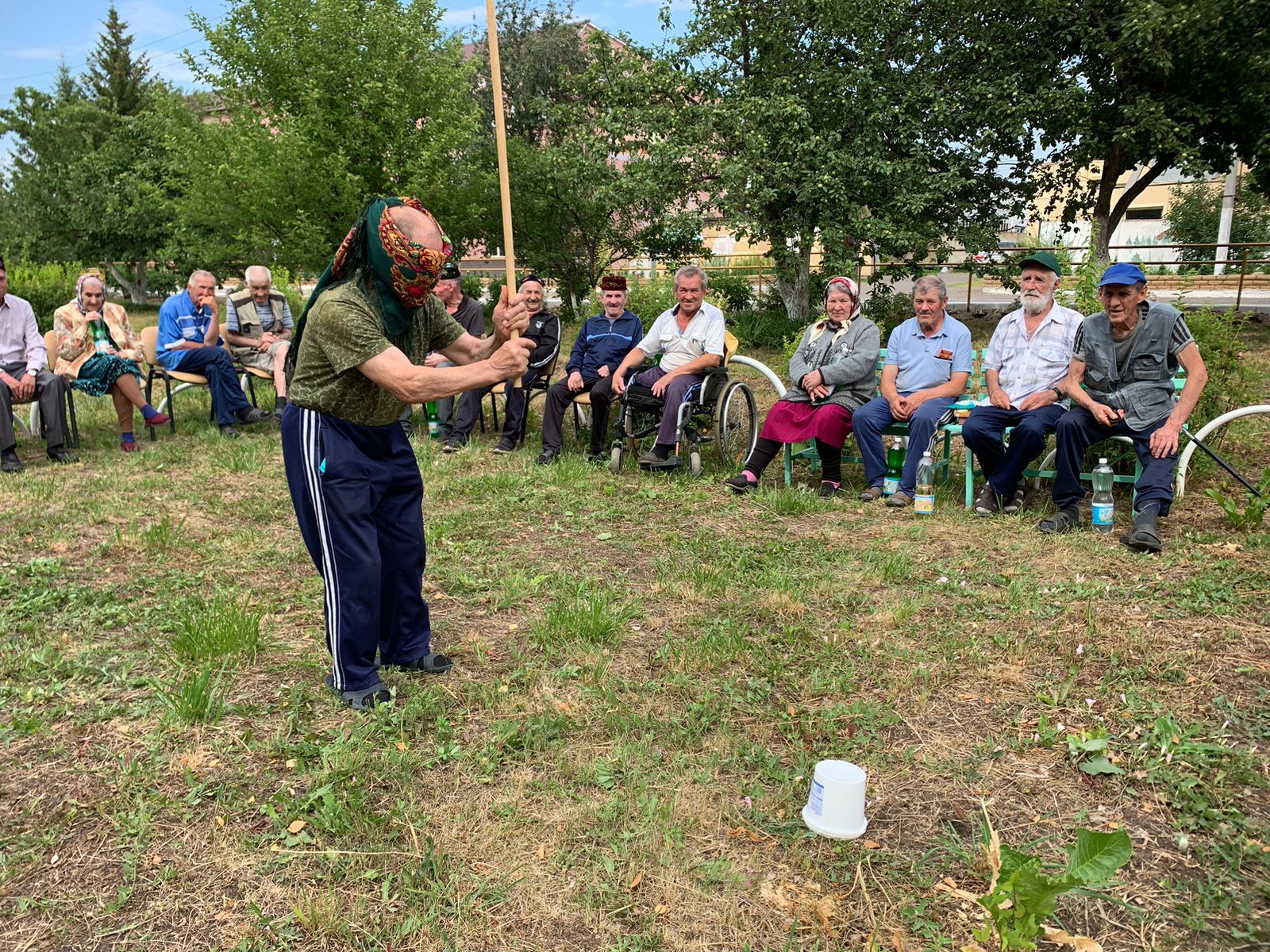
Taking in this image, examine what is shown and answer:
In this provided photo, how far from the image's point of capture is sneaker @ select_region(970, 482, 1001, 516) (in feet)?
18.2

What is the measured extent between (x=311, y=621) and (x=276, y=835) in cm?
162

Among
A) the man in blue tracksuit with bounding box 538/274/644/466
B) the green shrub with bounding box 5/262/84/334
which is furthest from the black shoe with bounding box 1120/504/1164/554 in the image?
the green shrub with bounding box 5/262/84/334

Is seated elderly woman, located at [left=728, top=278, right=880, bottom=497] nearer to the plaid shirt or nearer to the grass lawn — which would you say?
the plaid shirt

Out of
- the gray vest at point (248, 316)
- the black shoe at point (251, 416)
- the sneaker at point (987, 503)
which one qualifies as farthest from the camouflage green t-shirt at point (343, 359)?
the gray vest at point (248, 316)

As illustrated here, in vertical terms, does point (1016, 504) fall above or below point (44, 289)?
below

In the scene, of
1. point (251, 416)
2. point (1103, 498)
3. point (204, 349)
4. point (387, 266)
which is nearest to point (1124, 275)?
point (1103, 498)

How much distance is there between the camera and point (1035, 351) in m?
5.63

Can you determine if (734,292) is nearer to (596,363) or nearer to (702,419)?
(596,363)

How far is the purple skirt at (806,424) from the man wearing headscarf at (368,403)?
310 centimetres

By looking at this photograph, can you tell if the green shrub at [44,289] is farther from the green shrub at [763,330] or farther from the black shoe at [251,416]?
the green shrub at [763,330]

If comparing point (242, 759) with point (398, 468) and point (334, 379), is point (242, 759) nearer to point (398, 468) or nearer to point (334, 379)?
point (398, 468)

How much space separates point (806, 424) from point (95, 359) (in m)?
6.00

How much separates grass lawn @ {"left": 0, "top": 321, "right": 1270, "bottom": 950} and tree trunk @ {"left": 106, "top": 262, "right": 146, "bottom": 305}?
29.7m

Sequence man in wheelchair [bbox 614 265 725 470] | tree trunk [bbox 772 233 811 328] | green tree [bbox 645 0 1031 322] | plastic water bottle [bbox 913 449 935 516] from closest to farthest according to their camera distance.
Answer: plastic water bottle [bbox 913 449 935 516], man in wheelchair [bbox 614 265 725 470], green tree [bbox 645 0 1031 322], tree trunk [bbox 772 233 811 328]
